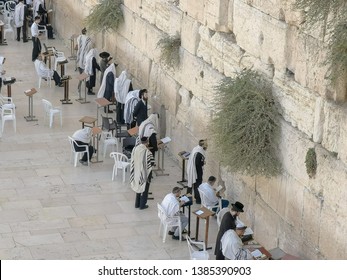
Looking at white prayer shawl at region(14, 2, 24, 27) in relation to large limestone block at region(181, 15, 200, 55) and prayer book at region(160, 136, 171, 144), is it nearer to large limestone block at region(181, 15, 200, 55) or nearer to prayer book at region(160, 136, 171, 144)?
large limestone block at region(181, 15, 200, 55)

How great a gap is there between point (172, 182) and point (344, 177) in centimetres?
566

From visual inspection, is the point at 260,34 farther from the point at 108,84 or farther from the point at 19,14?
the point at 19,14

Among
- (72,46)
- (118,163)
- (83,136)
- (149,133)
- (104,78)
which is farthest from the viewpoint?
(72,46)

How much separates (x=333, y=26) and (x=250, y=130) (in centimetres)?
244

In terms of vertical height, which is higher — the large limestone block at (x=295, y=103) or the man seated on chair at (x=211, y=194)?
the large limestone block at (x=295, y=103)

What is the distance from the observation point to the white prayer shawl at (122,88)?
67.2 ft

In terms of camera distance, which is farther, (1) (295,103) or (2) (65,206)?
(2) (65,206)

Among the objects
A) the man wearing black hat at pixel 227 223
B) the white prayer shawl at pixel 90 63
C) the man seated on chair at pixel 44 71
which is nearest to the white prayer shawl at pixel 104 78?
the white prayer shawl at pixel 90 63

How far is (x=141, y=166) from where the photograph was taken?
1600 centimetres

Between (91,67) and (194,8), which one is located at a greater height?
(194,8)

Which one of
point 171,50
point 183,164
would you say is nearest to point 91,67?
point 171,50

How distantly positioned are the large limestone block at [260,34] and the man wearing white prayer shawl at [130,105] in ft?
13.0

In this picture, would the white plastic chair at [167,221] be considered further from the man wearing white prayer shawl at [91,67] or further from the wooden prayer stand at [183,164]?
the man wearing white prayer shawl at [91,67]

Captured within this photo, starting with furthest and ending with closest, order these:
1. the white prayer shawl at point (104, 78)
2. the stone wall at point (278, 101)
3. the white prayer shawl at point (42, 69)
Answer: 1. the white prayer shawl at point (42, 69)
2. the white prayer shawl at point (104, 78)
3. the stone wall at point (278, 101)
